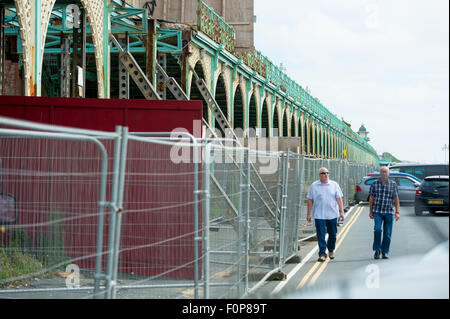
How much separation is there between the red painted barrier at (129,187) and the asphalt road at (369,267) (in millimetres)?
1480

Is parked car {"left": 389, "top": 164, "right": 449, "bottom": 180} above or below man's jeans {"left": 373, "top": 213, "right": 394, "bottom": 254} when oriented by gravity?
above

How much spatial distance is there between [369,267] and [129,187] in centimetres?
451

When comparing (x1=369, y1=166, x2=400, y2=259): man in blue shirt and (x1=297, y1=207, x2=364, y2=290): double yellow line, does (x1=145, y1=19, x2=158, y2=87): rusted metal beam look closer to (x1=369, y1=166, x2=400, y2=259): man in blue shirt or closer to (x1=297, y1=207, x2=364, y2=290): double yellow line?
(x1=297, y1=207, x2=364, y2=290): double yellow line

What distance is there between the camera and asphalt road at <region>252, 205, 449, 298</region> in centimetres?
376

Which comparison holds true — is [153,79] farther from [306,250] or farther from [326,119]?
[326,119]

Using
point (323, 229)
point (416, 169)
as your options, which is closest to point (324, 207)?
point (323, 229)

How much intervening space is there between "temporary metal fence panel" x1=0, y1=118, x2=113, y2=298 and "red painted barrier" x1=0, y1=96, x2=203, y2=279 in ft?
0.05

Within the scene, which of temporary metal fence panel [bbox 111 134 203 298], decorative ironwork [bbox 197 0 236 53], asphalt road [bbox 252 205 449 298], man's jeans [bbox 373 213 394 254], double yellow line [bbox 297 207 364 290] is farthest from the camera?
decorative ironwork [bbox 197 0 236 53]

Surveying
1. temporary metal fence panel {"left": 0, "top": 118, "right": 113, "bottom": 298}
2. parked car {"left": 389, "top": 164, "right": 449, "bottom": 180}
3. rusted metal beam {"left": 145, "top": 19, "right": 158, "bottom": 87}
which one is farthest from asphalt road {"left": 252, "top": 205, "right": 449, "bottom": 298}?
parked car {"left": 389, "top": 164, "right": 449, "bottom": 180}

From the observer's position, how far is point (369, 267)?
5336mm

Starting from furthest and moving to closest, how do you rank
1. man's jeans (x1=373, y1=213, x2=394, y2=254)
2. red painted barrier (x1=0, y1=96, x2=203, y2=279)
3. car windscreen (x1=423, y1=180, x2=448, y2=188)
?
car windscreen (x1=423, y1=180, x2=448, y2=188) → man's jeans (x1=373, y1=213, x2=394, y2=254) → red painted barrier (x1=0, y1=96, x2=203, y2=279)

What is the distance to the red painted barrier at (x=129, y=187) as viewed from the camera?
793 centimetres

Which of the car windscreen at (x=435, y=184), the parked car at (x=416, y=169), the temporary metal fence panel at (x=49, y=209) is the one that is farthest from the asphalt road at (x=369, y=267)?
the parked car at (x=416, y=169)

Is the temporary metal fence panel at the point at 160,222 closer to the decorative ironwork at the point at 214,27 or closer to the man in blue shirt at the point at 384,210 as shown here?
the man in blue shirt at the point at 384,210
